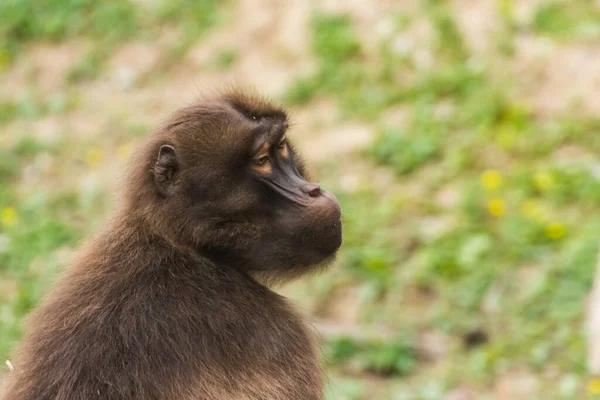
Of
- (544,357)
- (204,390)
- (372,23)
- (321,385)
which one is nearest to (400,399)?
(544,357)

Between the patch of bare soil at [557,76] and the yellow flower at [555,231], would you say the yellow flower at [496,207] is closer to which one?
the yellow flower at [555,231]

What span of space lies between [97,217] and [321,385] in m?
4.72

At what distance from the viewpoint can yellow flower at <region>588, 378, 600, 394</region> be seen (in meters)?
6.06

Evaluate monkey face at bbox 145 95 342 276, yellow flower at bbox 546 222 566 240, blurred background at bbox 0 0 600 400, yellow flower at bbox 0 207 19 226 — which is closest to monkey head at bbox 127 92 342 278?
monkey face at bbox 145 95 342 276

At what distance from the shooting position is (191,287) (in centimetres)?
394

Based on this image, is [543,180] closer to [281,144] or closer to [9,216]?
[281,144]

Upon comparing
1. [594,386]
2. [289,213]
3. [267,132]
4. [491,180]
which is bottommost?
[289,213]

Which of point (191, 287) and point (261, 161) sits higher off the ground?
point (261, 161)

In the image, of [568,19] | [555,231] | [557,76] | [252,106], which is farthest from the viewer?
[568,19]

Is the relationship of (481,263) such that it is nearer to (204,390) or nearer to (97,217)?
(97,217)

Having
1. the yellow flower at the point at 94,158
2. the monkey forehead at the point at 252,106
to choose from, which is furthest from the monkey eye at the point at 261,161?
the yellow flower at the point at 94,158

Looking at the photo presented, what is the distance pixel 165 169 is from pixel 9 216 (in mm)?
4802

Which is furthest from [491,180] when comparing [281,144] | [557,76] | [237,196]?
[237,196]

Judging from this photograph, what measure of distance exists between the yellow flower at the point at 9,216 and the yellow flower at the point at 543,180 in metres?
3.94
